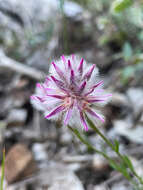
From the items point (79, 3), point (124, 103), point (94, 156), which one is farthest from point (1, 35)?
point (94, 156)

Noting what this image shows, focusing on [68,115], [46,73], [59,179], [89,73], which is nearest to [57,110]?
[68,115]

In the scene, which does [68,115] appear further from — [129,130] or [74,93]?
[129,130]

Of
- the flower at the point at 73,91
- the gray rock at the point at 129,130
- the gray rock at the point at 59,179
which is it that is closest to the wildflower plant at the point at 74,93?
the flower at the point at 73,91

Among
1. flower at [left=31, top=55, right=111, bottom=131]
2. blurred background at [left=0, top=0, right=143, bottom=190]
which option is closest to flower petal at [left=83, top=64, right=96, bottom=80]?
flower at [left=31, top=55, right=111, bottom=131]

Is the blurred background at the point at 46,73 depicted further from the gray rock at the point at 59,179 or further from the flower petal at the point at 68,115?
the flower petal at the point at 68,115

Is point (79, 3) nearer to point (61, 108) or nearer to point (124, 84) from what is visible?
point (124, 84)

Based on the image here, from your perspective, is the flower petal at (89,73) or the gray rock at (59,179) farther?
the gray rock at (59,179)
